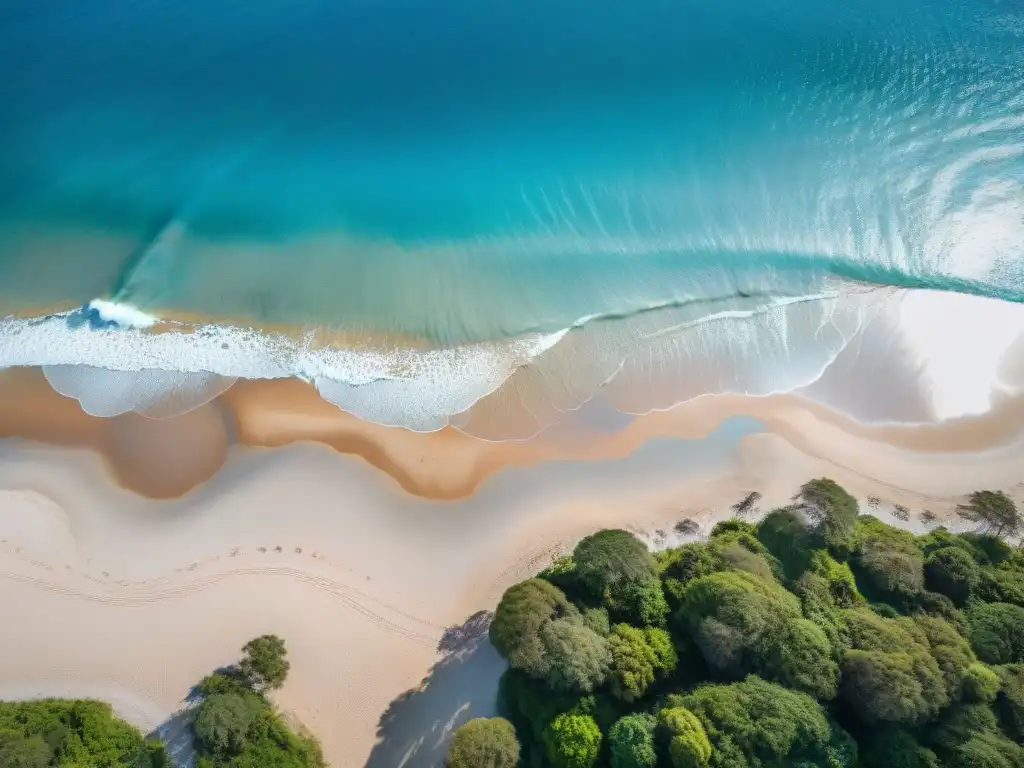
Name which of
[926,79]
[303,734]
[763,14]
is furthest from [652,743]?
[763,14]

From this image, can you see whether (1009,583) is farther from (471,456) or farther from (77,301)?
(77,301)

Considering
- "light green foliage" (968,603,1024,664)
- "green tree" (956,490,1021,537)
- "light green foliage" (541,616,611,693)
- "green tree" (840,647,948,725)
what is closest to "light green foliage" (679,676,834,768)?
"green tree" (840,647,948,725)

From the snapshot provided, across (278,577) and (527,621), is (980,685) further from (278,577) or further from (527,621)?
(278,577)

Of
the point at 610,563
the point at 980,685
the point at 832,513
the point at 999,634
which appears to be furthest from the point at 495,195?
the point at 980,685

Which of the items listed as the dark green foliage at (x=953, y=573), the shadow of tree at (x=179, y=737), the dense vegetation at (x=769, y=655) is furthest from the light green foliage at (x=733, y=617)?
the shadow of tree at (x=179, y=737)

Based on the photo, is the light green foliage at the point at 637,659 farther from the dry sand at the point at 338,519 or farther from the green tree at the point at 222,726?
the green tree at the point at 222,726

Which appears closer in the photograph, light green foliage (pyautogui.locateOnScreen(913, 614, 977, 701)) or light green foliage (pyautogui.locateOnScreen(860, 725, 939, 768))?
light green foliage (pyautogui.locateOnScreen(860, 725, 939, 768))

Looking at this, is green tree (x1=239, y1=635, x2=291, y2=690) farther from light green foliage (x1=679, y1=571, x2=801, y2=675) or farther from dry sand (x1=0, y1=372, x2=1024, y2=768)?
light green foliage (x1=679, y1=571, x2=801, y2=675)
